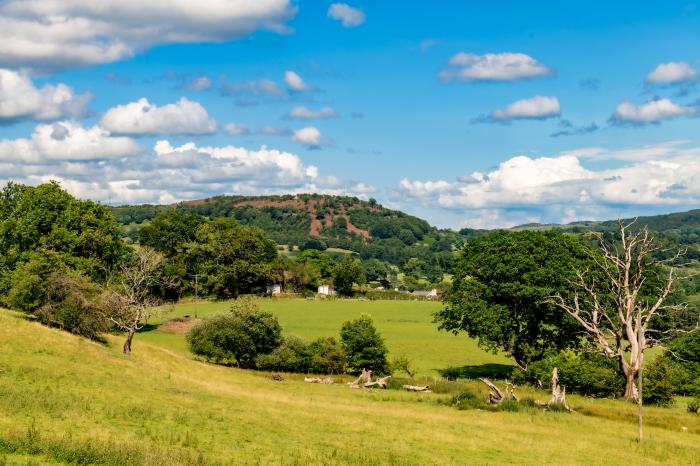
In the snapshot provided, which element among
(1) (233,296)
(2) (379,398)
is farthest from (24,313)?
(1) (233,296)

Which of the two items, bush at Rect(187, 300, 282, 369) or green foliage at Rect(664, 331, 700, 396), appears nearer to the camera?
green foliage at Rect(664, 331, 700, 396)

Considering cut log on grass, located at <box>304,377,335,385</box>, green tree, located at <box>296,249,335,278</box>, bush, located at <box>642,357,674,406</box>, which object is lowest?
cut log on grass, located at <box>304,377,335,385</box>

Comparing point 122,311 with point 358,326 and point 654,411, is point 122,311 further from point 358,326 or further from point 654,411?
point 654,411

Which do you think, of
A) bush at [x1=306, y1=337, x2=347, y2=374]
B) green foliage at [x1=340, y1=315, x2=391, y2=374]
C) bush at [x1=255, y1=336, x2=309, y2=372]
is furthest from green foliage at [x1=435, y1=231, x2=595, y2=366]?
bush at [x1=255, y1=336, x2=309, y2=372]

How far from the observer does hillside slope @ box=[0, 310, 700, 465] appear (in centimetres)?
2636

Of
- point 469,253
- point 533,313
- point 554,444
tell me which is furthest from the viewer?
point 469,253

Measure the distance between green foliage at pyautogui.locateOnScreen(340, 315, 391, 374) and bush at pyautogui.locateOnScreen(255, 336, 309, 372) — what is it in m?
5.30

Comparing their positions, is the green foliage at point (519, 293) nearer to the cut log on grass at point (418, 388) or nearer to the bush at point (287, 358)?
the cut log on grass at point (418, 388)

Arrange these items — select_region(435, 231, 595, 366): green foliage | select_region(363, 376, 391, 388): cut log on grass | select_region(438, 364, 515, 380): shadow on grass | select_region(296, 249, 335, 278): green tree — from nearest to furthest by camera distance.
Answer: select_region(363, 376, 391, 388): cut log on grass, select_region(435, 231, 595, 366): green foliage, select_region(438, 364, 515, 380): shadow on grass, select_region(296, 249, 335, 278): green tree

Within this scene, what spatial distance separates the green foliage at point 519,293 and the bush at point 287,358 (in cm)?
1654

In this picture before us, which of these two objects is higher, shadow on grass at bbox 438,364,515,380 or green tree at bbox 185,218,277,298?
green tree at bbox 185,218,277,298

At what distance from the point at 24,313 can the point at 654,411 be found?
2398 inches

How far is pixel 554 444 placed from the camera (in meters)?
35.9

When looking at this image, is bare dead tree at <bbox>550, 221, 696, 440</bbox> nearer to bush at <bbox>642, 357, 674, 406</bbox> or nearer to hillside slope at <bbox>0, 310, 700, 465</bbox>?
bush at <bbox>642, 357, 674, 406</bbox>
